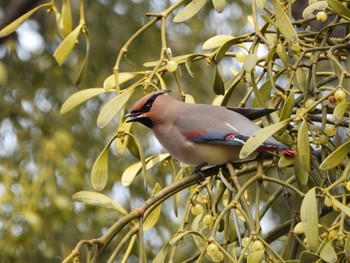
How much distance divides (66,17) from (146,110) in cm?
24

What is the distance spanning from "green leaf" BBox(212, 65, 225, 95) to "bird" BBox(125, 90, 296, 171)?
0.14ft

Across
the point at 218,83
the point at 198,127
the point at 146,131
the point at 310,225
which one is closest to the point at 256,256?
the point at 310,225

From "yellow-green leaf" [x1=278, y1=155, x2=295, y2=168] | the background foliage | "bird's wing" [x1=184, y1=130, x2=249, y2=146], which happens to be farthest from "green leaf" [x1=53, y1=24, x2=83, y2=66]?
"yellow-green leaf" [x1=278, y1=155, x2=295, y2=168]

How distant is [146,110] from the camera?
5.83 feet

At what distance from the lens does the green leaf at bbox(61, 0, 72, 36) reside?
182 centimetres

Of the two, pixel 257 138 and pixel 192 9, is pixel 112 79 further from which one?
pixel 257 138

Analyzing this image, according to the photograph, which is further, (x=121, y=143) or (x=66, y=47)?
(x=66, y=47)

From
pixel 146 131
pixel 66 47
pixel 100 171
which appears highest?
pixel 66 47

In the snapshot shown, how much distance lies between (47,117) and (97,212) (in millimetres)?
462

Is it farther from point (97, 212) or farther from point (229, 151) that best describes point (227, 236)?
point (97, 212)

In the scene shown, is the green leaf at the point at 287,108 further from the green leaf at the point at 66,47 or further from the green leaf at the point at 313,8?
→ the green leaf at the point at 66,47

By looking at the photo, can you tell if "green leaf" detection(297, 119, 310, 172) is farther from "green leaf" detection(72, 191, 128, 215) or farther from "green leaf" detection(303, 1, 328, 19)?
"green leaf" detection(72, 191, 128, 215)

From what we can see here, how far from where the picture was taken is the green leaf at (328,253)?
4.09ft

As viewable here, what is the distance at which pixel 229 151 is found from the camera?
163 centimetres
